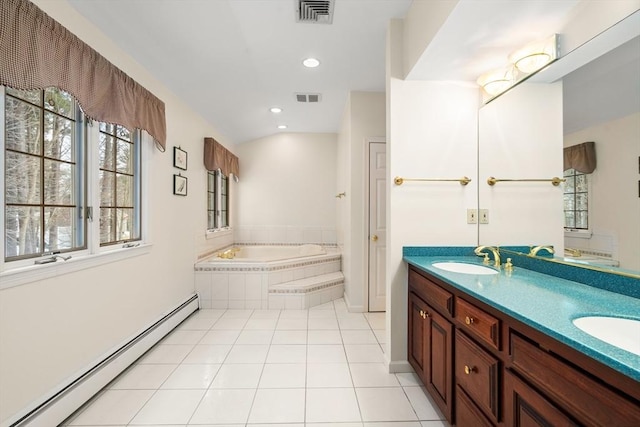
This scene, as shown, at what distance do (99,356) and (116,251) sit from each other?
2.32ft

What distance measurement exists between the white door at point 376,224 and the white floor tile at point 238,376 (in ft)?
5.42

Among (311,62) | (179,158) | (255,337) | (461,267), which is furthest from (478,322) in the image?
(179,158)

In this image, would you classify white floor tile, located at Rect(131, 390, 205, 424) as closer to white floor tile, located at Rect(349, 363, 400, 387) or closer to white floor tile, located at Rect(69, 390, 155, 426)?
white floor tile, located at Rect(69, 390, 155, 426)

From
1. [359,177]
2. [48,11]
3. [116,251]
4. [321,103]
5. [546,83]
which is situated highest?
[321,103]

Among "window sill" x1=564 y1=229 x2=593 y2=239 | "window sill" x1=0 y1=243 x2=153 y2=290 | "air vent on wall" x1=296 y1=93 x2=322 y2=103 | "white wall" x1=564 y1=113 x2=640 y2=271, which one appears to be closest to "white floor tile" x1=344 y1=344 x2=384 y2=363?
"window sill" x1=564 y1=229 x2=593 y2=239

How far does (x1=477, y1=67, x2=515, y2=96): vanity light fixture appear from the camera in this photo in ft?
5.76

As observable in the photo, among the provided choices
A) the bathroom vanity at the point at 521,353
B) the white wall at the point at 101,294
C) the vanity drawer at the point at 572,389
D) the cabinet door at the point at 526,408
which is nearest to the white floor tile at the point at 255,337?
the white wall at the point at 101,294

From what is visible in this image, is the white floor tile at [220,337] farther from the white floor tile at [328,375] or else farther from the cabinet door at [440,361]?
the cabinet door at [440,361]

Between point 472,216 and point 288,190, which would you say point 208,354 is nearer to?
point 472,216

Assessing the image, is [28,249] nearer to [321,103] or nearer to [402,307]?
[402,307]

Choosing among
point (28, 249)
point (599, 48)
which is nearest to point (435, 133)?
point (599, 48)

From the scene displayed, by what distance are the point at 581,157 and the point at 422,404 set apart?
1630 mm

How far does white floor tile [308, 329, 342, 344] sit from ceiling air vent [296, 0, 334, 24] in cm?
267

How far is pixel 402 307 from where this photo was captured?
207 cm
